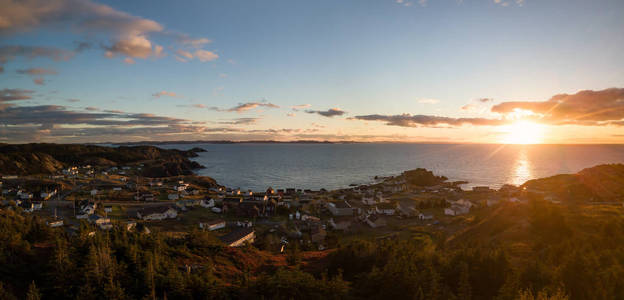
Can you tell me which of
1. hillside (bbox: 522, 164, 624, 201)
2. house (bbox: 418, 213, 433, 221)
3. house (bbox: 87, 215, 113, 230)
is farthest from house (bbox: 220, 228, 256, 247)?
hillside (bbox: 522, 164, 624, 201)

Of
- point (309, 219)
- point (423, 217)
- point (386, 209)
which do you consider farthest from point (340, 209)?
point (423, 217)

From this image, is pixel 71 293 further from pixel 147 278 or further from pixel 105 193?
pixel 105 193

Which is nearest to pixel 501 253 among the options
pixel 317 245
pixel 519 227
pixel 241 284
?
pixel 241 284

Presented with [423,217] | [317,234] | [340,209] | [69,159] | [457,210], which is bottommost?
[423,217]

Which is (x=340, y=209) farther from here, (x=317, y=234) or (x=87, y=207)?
(x=87, y=207)

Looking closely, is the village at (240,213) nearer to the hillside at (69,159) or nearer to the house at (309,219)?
the house at (309,219)

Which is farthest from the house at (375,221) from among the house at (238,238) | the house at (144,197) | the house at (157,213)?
the house at (144,197)
